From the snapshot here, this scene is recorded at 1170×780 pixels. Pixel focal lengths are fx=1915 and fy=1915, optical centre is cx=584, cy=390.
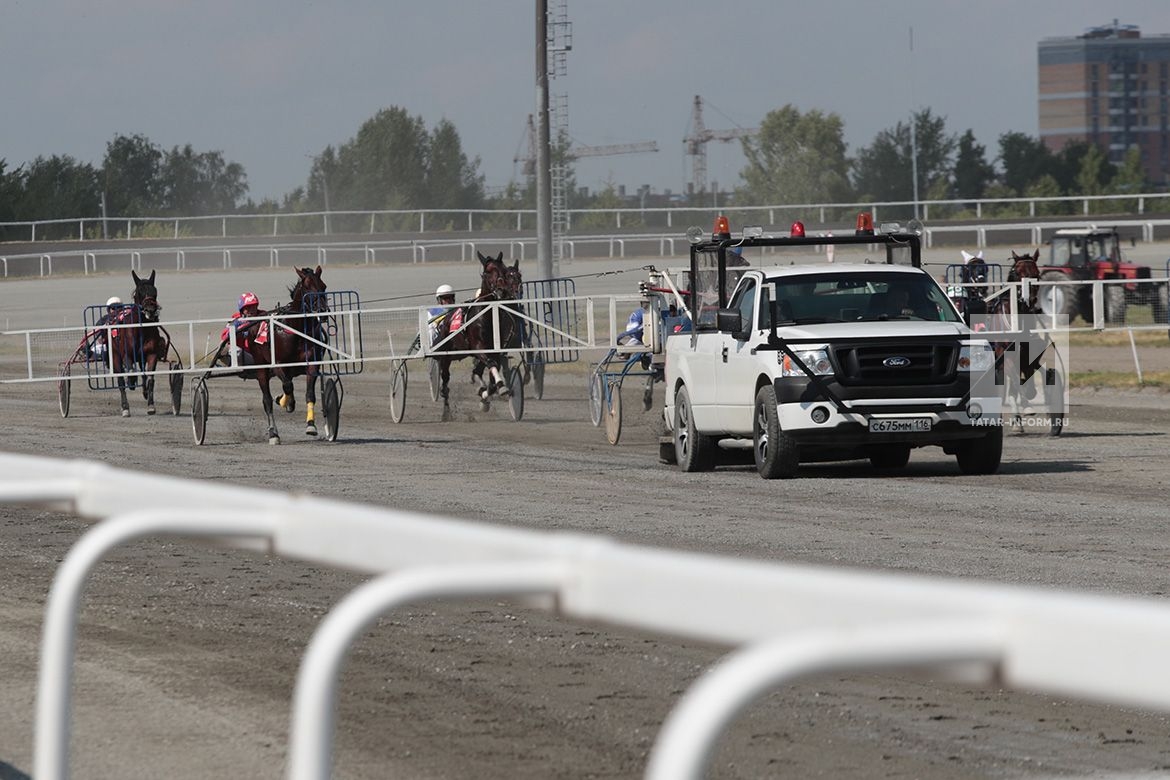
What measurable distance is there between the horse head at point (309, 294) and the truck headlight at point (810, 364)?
26.8 feet

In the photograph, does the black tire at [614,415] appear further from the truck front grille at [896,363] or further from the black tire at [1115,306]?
the black tire at [1115,306]

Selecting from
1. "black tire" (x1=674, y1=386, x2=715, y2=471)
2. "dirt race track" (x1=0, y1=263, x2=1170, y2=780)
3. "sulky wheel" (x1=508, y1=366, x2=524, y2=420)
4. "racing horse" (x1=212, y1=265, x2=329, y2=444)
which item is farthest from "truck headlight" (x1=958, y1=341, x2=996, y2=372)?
"sulky wheel" (x1=508, y1=366, x2=524, y2=420)

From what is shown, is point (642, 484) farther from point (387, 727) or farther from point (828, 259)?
point (387, 727)

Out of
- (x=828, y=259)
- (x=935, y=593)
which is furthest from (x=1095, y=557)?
(x=935, y=593)

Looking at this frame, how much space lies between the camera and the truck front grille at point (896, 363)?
15414 mm

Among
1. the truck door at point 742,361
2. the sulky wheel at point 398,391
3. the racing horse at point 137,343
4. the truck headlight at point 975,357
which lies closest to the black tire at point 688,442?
the truck door at point 742,361

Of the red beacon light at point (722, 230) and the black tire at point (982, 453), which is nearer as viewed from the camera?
the black tire at point (982, 453)

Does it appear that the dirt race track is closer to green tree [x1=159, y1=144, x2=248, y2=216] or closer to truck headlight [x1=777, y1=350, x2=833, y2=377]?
truck headlight [x1=777, y1=350, x2=833, y2=377]

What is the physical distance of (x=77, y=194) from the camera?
89812 mm

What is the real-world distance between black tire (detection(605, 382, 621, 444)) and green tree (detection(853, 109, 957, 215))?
88.5 metres

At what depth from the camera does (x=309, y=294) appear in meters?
22.3

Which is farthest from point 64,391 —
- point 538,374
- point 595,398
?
point 595,398

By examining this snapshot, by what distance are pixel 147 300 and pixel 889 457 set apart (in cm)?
1247

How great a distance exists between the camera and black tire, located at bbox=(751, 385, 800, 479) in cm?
1552
